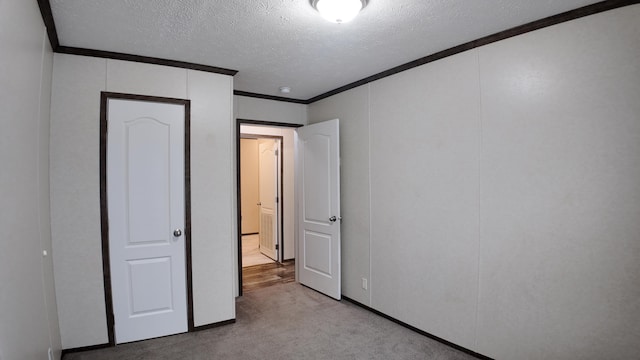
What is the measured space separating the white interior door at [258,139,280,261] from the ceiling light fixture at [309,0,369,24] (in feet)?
12.2

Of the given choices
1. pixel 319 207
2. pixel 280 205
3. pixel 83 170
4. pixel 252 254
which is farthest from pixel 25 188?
pixel 252 254

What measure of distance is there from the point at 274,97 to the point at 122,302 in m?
2.84

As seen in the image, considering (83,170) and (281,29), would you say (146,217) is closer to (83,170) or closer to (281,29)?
(83,170)

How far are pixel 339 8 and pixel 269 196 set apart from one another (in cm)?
434

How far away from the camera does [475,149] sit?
8.31 feet

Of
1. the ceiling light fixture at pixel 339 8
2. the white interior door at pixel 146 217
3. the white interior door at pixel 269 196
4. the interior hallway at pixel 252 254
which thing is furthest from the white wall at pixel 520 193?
the interior hallway at pixel 252 254

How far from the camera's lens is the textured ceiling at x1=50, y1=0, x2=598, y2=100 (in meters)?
1.99

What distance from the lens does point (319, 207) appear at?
13.2 ft

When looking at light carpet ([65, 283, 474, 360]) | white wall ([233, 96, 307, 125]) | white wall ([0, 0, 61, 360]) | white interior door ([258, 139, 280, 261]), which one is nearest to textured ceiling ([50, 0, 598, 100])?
white wall ([0, 0, 61, 360])

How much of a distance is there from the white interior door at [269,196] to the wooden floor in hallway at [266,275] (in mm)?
353

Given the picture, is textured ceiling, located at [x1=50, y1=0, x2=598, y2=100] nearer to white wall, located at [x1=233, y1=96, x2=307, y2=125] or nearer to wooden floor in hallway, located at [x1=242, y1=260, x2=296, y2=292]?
white wall, located at [x1=233, y1=96, x2=307, y2=125]

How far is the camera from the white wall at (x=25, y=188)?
1.32 metres

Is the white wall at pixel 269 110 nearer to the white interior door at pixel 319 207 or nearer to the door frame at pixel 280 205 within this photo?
the white interior door at pixel 319 207

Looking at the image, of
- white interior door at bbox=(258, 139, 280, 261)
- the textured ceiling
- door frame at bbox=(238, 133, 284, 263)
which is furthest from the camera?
→ white interior door at bbox=(258, 139, 280, 261)
